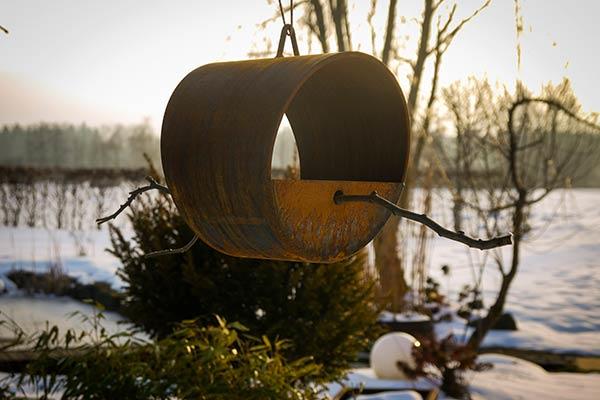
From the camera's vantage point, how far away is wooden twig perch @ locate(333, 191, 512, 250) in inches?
51.0

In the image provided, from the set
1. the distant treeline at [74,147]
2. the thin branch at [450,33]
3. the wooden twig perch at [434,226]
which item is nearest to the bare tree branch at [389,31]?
the thin branch at [450,33]

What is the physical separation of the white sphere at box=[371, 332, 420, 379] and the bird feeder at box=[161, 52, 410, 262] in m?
A: 3.64

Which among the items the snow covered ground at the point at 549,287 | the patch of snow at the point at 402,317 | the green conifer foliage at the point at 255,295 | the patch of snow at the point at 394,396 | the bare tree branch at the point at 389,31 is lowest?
the snow covered ground at the point at 549,287

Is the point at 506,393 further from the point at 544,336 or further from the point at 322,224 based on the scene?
the point at 322,224

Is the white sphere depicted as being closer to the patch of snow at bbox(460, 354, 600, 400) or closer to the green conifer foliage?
the patch of snow at bbox(460, 354, 600, 400)

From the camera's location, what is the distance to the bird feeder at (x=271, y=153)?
142 cm

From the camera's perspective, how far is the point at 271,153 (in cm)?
139

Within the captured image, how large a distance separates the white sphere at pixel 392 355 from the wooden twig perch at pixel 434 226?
12.6ft

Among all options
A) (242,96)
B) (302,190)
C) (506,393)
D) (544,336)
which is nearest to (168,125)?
(242,96)

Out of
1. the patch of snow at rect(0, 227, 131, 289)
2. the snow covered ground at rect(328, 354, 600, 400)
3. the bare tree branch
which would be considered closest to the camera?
the snow covered ground at rect(328, 354, 600, 400)

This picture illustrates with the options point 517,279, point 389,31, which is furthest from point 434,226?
point 517,279

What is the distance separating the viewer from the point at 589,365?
651 centimetres

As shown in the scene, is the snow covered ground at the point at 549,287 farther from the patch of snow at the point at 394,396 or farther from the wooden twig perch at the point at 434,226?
the wooden twig perch at the point at 434,226

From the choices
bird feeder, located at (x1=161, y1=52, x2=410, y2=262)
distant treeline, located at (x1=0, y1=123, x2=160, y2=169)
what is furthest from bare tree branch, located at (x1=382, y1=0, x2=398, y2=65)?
distant treeline, located at (x1=0, y1=123, x2=160, y2=169)
